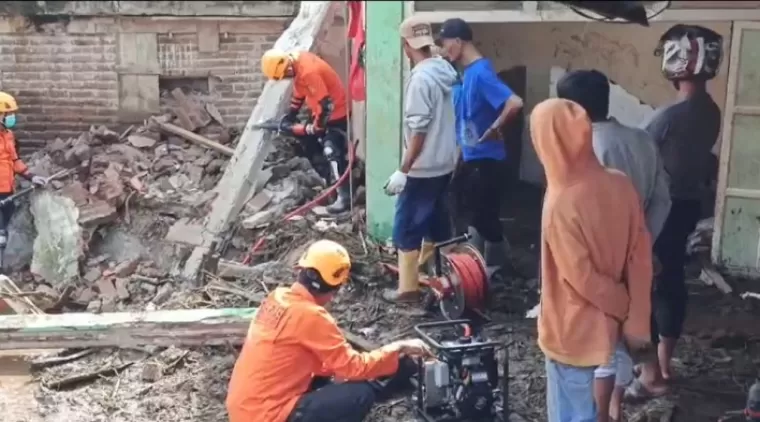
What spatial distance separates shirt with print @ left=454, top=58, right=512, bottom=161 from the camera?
→ 269 inches

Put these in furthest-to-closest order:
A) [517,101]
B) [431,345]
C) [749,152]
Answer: [749,152]
[517,101]
[431,345]

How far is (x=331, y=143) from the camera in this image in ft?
31.9

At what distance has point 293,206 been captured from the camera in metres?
9.54

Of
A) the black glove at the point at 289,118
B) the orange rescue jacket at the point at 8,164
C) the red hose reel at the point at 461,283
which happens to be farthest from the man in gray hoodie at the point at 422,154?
the orange rescue jacket at the point at 8,164

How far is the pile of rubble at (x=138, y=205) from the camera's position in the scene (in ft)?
29.7

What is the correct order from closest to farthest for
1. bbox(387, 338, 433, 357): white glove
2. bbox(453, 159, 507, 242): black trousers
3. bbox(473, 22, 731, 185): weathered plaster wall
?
bbox(387, 338, 433, 357): white glove
bbox(453, 159, 507, 242): black trousers
bbox(473, 22, 731, 185): weathered plaster wall

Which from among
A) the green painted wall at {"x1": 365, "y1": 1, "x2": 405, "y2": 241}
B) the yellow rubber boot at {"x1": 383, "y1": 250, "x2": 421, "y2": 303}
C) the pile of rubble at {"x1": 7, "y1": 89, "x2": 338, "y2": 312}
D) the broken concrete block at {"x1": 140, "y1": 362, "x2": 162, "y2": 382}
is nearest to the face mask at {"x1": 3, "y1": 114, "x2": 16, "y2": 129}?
the pile of rubble at {"x1": 7, "y1": 89, "x2": 338, "y2": 312}

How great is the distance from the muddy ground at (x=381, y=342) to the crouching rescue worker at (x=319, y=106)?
199 cm

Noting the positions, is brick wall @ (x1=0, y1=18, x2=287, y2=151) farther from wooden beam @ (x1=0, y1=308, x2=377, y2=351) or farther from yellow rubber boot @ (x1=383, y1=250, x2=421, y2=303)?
wooden beam @ (x1=0, y1=308, x2=377, y2=351)

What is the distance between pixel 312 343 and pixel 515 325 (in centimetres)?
251

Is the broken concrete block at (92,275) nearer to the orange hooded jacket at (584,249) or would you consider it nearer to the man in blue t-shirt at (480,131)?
the man in blue t-shirt at (480,131)

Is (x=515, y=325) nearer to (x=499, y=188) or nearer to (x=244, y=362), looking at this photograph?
(x=499, y=188)

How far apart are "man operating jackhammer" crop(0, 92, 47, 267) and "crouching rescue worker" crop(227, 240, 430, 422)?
576 centimetres

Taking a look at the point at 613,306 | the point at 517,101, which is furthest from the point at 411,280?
the point at 613,306
